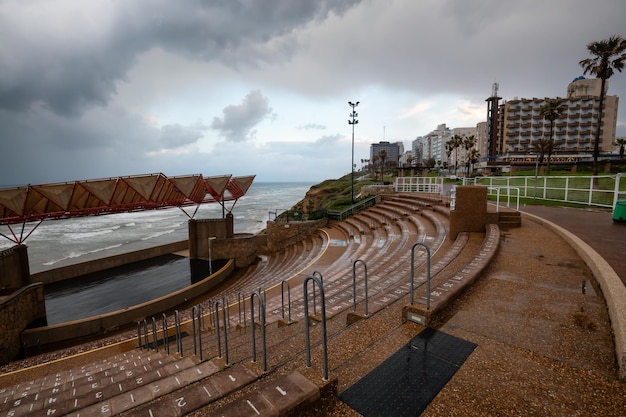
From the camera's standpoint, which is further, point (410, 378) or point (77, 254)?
point (77, 254)

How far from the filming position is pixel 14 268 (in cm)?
1498

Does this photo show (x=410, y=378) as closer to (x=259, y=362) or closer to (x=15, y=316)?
(x=259, y=362)

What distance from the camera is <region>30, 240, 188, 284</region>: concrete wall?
58.9 ft

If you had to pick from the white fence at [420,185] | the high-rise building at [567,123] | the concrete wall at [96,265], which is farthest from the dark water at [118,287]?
the high-rise building at [567,123]

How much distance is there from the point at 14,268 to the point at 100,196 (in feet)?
17.3

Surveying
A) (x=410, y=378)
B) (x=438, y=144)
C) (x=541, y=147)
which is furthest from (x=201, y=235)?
(x=438, y=144)

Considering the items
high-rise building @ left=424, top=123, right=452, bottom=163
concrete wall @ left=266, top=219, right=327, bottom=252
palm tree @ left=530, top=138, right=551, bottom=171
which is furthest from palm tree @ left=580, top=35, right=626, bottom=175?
high-rise building @ left=424, top=123, right=452, bottom=163

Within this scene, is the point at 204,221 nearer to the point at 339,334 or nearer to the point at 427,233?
the point at 427,233

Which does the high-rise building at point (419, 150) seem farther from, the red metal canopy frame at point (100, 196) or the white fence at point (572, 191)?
the red metal canopy frame at point (100, 196)

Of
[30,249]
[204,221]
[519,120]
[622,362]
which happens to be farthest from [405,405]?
[519,120]

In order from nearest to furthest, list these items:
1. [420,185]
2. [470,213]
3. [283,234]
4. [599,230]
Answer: [599,230] → [470,213] → [283,234] → [420,185]

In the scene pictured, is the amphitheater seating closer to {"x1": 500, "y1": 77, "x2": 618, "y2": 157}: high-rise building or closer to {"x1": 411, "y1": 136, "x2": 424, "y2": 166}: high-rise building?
{"x1": 500, "y1": 77, "x2": 618, "y2": 157}: high-rise building

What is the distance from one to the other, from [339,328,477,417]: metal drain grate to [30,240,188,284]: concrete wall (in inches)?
871

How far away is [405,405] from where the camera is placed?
8.59 ft
